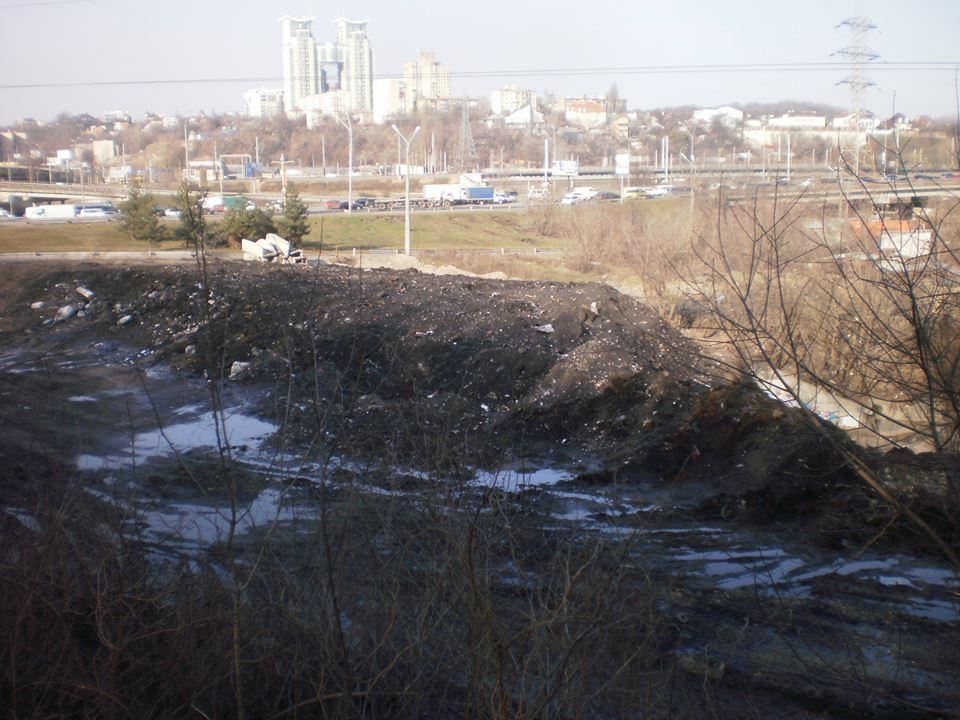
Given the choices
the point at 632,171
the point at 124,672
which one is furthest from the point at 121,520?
the point at 632,171

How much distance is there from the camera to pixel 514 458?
1115 centimetres

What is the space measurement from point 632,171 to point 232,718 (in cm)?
5975

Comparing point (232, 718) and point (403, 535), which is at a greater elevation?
point (403, 535)

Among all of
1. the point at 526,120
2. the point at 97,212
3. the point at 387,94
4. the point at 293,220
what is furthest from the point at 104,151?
the point at 526,120

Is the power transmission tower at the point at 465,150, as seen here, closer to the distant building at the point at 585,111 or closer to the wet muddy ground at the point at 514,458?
the wet muddy ground at the point at 514,458

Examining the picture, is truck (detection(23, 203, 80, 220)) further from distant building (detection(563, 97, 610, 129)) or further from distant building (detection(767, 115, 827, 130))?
distant building (detection(563, 97, 610, 129))

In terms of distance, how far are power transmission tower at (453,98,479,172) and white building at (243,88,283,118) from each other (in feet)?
51.7

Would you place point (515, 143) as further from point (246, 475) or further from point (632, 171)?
point (246, 475)

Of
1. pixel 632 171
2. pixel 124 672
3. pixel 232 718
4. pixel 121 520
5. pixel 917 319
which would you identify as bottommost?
pixel 232 718

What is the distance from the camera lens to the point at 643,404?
1354 centimetres

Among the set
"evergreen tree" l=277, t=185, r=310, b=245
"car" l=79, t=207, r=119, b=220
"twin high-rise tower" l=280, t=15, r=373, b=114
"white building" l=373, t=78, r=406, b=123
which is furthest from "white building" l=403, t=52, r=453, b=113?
"evergreen tree" l=277, t=185, r=310, b=245

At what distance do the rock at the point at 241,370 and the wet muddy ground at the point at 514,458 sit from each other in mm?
46

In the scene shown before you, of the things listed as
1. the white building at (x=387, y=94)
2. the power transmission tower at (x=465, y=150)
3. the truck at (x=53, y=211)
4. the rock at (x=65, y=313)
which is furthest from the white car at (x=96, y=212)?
the white building at (x=387, y=94)

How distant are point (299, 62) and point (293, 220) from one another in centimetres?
2814
